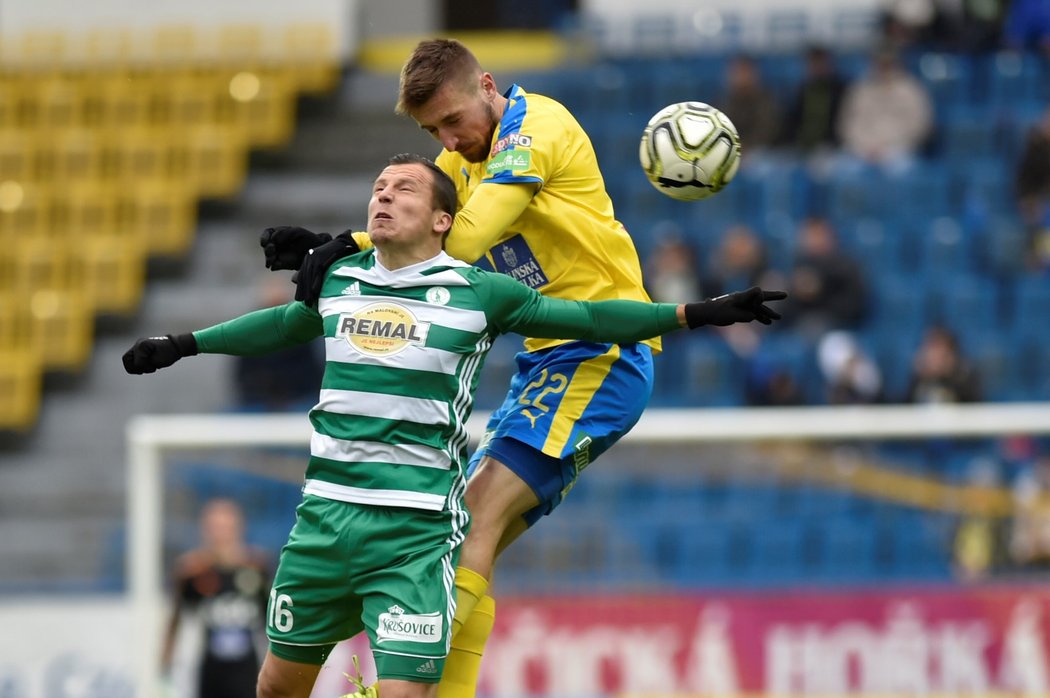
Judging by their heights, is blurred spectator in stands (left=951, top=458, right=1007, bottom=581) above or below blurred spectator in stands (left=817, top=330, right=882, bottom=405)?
below

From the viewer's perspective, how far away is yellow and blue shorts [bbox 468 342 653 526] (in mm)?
5293

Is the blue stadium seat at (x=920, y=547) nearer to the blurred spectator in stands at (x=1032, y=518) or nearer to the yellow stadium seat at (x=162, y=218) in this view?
the blurred spectator in stands at (x=1032, y=518)

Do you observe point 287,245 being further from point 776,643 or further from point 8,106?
point 8,106

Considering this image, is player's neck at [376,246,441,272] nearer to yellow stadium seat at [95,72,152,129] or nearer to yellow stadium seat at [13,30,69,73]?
yellow stadium seat at [95,72,152,129]

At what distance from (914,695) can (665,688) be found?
1.36m

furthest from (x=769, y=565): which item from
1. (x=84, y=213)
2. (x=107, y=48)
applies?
(x=107, y=48)

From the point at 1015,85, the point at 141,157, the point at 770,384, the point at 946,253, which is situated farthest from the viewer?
the point at 141,157

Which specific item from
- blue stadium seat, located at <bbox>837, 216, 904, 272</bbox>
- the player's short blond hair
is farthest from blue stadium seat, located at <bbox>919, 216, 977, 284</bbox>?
the player's short blond hair

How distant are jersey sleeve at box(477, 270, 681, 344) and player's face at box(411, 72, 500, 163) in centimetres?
54

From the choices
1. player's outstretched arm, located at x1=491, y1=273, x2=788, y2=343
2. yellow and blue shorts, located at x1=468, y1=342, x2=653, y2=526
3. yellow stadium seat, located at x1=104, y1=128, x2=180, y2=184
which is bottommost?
yellow stadium seat, located at x1=104, y1=128, x2=180, y2=184

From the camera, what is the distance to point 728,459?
32.1ft

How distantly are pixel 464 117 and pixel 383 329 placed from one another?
77 cm

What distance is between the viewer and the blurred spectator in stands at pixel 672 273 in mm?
12422

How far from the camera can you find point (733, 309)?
4746mm
